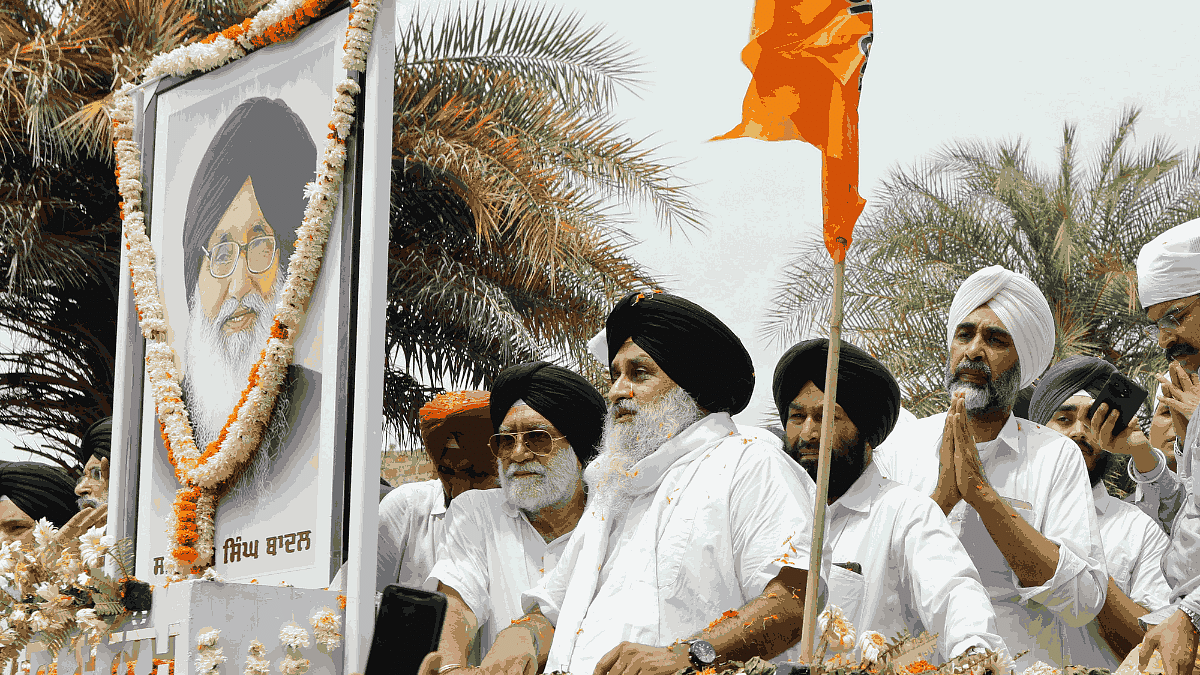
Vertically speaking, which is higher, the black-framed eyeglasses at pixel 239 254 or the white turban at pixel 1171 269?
the black-framed eyeglasses at pixel 239 254

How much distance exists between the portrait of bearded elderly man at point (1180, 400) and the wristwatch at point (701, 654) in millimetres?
1121

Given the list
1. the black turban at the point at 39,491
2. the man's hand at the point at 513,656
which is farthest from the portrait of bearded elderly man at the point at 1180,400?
the black turban at the point at 39,491

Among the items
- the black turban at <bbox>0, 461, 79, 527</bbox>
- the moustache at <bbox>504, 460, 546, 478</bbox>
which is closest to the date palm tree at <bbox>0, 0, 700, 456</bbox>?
the black turban at <bbox>0, 461, 79, 527</bbox>

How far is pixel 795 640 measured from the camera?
381 cm

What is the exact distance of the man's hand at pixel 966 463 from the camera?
4180 millimetres

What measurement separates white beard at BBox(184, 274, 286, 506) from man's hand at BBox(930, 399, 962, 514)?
8.05ft

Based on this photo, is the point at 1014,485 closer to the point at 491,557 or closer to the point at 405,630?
the point at 491,557

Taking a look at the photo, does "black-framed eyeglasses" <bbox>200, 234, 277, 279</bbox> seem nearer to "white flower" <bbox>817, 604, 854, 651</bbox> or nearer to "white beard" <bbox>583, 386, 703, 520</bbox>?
"white beard" <bbox>583, 386, 703, 520</bbox>

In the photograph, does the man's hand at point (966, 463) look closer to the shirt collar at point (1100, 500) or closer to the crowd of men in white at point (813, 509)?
the crowd of men in white at point (813, 509)

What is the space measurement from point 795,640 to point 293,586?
189 centimetres

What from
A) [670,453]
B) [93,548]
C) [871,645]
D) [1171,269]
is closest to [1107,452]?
[1171,269]

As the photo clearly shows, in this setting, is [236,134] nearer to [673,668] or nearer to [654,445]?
[654,445]

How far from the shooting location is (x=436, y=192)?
35.5 feet

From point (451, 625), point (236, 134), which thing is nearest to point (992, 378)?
point (451, 625)
